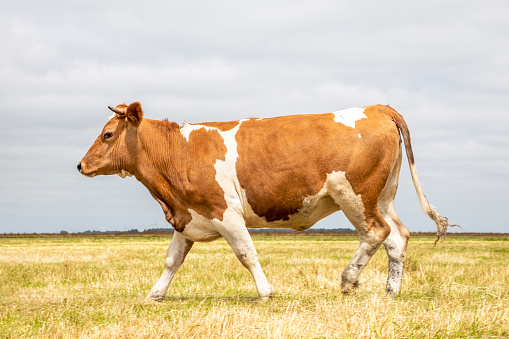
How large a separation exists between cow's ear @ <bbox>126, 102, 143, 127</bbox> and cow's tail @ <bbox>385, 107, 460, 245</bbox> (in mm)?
3965

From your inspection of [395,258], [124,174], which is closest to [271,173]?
[395,258]

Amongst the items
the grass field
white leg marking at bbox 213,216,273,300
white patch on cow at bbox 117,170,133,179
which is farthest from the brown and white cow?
the grass field

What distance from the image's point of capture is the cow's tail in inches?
350

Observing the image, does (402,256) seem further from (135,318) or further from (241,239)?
(135,318)

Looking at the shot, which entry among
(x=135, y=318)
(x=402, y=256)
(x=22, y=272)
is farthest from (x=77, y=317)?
(x=22, y=272)

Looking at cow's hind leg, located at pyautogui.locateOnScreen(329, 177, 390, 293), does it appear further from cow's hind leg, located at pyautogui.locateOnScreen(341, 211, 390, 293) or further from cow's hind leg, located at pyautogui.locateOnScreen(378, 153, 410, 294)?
cow's hind leg, located at pyautogui.locateOnScreen(378, 153, 410, 294)

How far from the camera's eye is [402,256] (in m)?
8.84

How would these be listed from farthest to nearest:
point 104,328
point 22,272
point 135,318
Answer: point 22,272
point 135,318
point 104,328

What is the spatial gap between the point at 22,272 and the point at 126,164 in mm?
8298

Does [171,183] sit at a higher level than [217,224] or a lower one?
higher

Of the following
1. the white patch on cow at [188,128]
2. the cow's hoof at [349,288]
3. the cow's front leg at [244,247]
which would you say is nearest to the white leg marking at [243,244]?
the cow's front leg at [244,247]

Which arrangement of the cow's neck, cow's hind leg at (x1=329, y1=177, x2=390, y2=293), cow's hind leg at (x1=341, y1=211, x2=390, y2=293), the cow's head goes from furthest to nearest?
the cow's head < the cow's neck < cow's hind leg at (x1=341, y1=211, x2=390, y2=293) < cow's hind leg at (x1=329, y1=177, x2=390, y2=293)

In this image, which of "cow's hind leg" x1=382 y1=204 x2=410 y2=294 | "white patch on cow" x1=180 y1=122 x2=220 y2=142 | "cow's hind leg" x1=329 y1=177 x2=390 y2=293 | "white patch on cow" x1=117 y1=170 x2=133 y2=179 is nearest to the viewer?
"cow's hind leg" x1=329 y1=177 x2=390 y2=293

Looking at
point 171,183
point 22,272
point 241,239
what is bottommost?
point 22,272
